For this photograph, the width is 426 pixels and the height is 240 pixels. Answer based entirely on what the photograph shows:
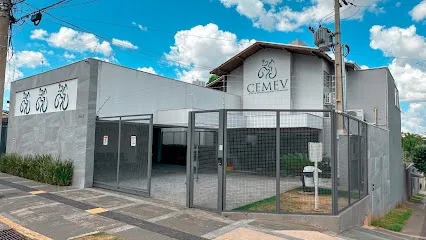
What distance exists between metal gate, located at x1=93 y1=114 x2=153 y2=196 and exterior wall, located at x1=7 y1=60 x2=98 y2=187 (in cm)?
33

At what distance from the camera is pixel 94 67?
1080 cm

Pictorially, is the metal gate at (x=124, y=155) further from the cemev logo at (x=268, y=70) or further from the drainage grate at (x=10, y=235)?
the cemev logo at (x=268, y=70)

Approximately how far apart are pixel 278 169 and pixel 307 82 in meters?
13.0

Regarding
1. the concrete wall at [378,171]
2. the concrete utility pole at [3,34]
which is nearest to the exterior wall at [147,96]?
the concrete utility pole at [3,34]

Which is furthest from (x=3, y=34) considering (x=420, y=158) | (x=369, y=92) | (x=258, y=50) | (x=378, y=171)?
(x=420, y=158)

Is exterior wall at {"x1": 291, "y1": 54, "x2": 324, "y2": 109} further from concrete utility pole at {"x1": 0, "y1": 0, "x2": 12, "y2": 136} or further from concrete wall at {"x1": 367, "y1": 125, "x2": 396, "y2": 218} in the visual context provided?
concrete utility pole at {"x1": 0, "y1": 0, "x2": 12, "y2": 136}

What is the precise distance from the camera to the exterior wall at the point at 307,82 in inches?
691

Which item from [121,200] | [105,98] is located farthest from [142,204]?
[105,98]

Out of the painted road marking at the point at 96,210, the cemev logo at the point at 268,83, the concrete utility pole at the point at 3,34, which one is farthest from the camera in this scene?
the cemev logo at the point at 268,83

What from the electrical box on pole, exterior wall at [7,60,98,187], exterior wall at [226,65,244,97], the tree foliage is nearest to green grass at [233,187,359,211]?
exterior wall at [7,60,98,187]

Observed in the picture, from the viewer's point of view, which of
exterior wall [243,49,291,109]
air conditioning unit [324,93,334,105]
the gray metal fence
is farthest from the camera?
exterior wall [243,49,291,109]

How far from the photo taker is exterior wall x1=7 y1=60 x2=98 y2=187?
34.3 ft

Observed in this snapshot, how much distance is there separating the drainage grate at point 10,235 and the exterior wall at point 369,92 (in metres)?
17.3

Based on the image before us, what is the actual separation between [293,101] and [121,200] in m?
13.5
